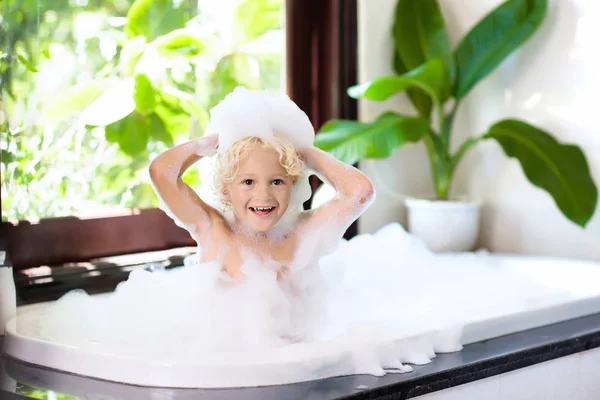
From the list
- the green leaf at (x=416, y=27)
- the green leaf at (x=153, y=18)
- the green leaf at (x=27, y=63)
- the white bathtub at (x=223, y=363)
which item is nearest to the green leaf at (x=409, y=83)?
the green leaf at (x=416, y=27)

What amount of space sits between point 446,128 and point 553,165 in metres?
0.35

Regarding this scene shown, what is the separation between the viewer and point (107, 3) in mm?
2178

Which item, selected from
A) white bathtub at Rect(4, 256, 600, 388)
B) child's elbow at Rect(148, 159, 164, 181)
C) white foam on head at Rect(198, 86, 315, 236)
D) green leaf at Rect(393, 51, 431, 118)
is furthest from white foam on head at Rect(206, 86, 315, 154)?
green leaf at Rect(393, 51, 431, 118)

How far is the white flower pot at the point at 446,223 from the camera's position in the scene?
8.40 feet

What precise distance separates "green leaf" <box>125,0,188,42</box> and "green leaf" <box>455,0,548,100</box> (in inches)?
33.6

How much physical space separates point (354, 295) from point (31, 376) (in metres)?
0.84

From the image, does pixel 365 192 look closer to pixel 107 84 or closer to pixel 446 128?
pixel 107 84

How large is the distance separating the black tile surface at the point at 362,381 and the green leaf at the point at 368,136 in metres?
0.85

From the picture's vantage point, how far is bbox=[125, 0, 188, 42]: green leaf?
2238 mm

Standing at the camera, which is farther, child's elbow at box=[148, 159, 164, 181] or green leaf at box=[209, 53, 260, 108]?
green leaf at box=[209, 53, 260, 108]

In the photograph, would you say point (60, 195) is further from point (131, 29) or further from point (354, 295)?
point (354, 295)

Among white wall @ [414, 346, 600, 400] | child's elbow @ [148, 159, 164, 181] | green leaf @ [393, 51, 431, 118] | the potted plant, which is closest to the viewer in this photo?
white wall @ [414, 346, 600, 400]

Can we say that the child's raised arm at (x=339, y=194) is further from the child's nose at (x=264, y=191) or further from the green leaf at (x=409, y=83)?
the green leaf at (x=409, y=83)

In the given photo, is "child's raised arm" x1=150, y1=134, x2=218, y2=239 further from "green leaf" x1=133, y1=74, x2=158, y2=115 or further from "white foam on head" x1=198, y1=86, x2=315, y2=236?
"green leaf" x1=133, y1=74, x2=158, y2=115
